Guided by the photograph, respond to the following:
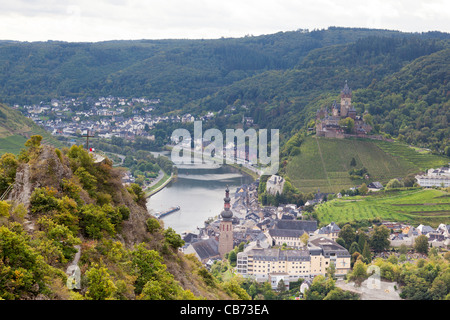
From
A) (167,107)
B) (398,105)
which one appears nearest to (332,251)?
(398,105)

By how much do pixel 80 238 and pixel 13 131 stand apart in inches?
1202

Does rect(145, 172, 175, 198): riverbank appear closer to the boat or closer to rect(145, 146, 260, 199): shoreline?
rect(145, 146, 260, 199): shoreline

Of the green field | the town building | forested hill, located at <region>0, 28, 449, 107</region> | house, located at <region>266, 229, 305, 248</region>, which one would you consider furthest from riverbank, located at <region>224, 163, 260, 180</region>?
forested hill, located at <region>0, 28, 449, 107</region>

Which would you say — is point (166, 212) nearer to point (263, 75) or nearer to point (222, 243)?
point (222, 243)

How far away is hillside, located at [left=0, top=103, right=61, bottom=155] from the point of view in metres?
32.6

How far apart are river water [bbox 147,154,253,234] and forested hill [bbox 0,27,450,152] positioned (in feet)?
30.9

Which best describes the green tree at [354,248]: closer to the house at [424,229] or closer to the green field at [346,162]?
the house at [424,229]

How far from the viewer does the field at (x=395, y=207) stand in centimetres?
2792

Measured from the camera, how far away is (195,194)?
36.6m

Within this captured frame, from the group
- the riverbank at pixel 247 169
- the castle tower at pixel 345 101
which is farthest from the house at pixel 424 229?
the riverbank at pixel 247 169

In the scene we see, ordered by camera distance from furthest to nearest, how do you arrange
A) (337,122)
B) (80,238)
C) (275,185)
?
(337,122)
(275,185)
(80,238)

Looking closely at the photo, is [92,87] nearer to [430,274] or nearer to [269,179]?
[269,179]

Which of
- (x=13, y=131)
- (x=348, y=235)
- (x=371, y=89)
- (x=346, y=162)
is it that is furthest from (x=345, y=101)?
(x=13, y=131)

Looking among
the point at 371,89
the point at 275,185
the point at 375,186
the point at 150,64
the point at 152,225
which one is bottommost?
the point at 275,185
